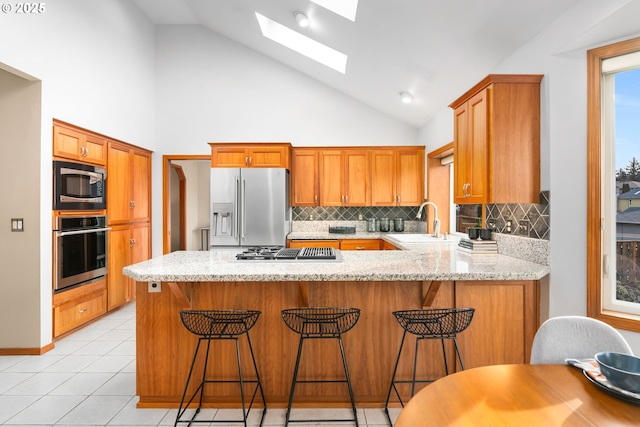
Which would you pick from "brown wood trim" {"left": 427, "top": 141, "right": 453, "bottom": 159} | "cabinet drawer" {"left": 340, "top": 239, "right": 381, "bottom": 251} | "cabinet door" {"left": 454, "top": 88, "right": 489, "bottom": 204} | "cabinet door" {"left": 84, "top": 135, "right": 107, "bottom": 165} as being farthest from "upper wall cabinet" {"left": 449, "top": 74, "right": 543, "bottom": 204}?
"cabinet door" {"left": 84, "top": 135, "right": 107, "bottom": 165}

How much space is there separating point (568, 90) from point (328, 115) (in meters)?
3.33

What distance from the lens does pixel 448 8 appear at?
2.50m


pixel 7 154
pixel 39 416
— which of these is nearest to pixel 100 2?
pixel 7 154

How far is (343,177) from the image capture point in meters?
5.11

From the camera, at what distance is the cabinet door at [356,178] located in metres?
5.10

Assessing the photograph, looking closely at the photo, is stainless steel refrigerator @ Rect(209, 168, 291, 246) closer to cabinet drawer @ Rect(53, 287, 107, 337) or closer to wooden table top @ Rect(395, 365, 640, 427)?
cabinet drawer @ Rect(53, 287, 107, 337)

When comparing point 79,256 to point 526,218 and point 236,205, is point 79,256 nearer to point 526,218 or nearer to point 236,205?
point 236,205

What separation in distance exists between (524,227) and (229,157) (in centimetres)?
355

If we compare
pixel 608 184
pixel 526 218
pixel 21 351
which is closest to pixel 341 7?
pixel 526 218

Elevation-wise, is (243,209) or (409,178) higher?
(409,178)

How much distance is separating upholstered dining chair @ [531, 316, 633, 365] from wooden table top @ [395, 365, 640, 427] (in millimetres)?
198

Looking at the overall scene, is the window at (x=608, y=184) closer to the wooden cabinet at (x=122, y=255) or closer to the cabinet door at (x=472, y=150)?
the cabinet door at (x=472, y=150)

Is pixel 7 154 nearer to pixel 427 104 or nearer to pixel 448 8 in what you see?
pixel 448 8

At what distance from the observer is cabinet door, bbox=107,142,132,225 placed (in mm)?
4156
